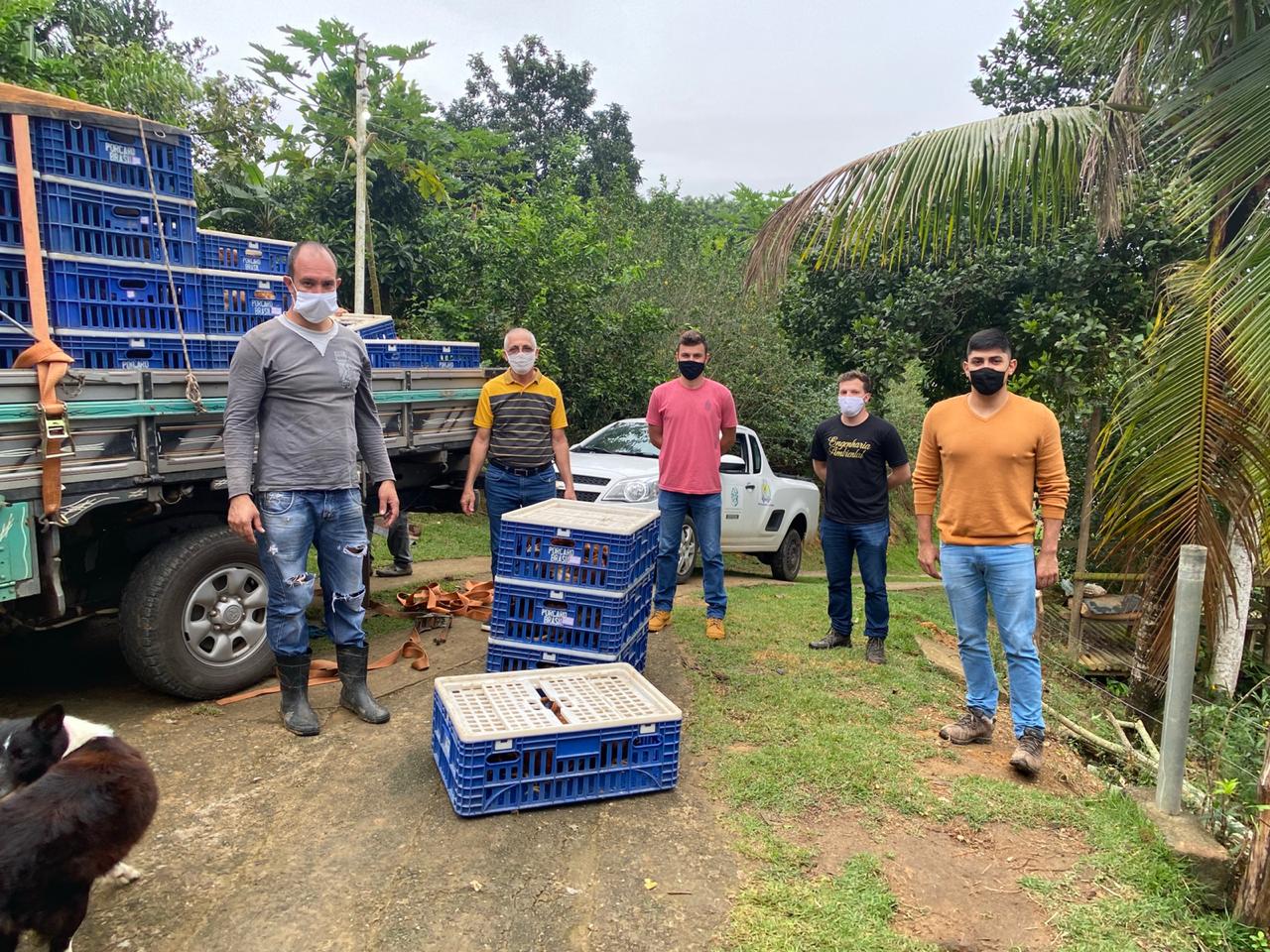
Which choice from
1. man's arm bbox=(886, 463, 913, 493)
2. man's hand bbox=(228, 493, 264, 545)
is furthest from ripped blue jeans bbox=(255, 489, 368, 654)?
man's arm bbox=(886, 463, 913, 493)

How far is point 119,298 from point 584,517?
2.74 m

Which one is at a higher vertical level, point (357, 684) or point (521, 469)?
point (521, 469)

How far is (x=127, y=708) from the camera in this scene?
4.44 m

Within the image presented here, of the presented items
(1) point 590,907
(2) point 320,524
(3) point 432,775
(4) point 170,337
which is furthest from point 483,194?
(1) point 590,907

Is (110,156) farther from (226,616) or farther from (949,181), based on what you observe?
(949,181)

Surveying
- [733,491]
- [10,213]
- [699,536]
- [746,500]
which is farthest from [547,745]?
[746,500]

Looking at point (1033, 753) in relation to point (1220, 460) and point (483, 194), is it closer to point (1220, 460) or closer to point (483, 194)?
point (1220, 460)

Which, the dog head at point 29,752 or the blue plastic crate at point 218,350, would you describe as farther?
the blue plastic crate at point 218,350

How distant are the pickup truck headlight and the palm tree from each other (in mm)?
2425

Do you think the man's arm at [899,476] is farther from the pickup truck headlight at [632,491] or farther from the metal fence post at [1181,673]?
the pickup truck headlight at [632,491]

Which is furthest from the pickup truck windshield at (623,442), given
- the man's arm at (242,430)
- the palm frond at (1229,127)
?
the man's arm at (242,430)

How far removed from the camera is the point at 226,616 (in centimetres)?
452

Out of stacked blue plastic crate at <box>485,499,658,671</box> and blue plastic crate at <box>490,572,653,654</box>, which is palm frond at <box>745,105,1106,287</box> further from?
blue plastic crate at <box>490,572,653,654</box>

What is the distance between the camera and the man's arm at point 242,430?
3818 mm
